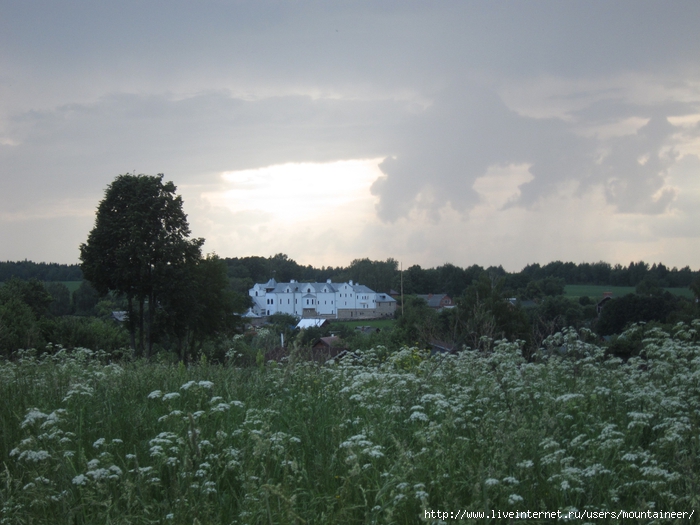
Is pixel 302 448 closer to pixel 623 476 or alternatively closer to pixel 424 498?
pixel 424 498

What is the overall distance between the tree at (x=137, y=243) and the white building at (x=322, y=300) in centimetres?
4835

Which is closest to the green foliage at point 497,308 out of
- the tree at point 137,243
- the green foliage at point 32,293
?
the tree at point 137,243

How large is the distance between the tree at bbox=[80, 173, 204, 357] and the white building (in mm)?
48352

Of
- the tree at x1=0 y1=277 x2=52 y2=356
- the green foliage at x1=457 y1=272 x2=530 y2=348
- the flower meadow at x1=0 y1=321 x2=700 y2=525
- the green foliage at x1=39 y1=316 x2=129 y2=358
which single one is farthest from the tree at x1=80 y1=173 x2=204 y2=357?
the flower meadow at x1=0 y1=321 x2=700 y2=525

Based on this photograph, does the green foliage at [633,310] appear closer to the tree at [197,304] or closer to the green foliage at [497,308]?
the green foliage at [497,308]

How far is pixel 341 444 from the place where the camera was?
141 inches

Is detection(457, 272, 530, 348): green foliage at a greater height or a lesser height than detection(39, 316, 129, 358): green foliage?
greater

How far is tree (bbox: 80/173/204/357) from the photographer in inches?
1192

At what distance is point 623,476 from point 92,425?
4.10 m

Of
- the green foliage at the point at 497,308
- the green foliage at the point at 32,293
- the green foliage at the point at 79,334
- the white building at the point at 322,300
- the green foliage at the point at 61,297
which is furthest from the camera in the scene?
the white building at the point at 322,300

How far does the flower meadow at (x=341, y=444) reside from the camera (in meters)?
3.26

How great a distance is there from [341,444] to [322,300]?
85.2m

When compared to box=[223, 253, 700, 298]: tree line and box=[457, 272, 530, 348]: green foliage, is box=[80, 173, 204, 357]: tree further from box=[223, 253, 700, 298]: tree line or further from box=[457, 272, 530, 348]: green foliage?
box=[457, 272, 530, 348]: green foliage

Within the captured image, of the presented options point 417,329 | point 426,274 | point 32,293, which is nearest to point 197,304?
point 32,293
